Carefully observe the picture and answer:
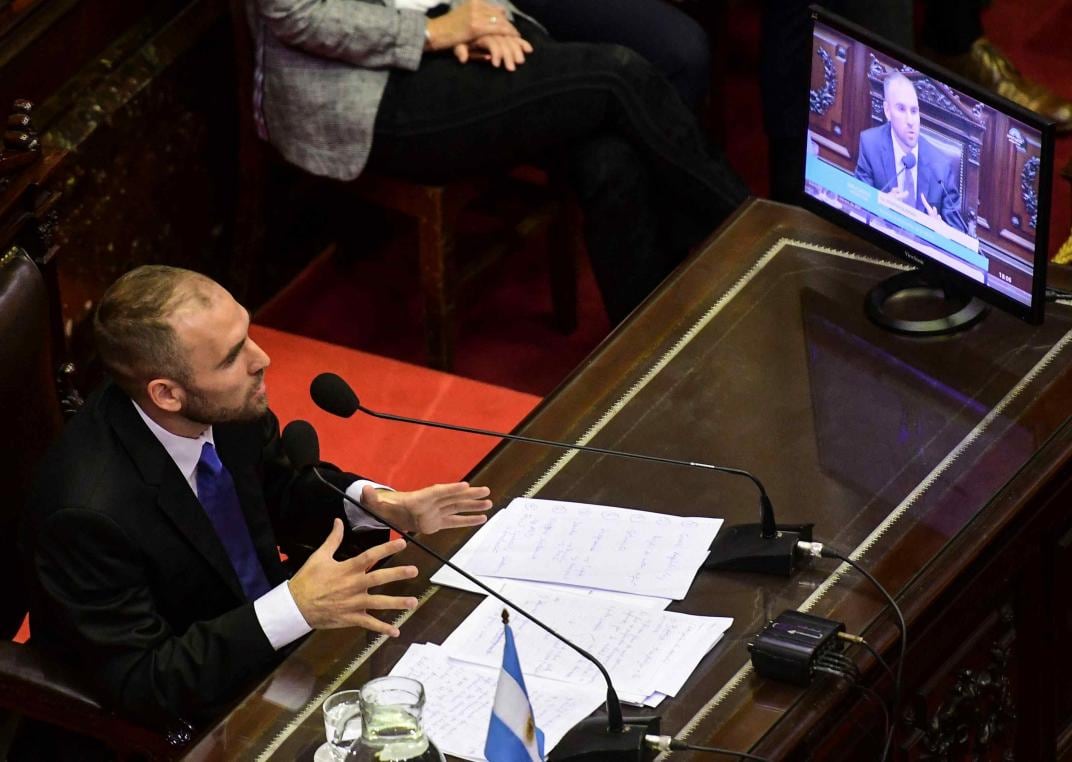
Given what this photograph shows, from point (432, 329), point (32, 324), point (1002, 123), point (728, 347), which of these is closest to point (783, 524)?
point (728, 347)

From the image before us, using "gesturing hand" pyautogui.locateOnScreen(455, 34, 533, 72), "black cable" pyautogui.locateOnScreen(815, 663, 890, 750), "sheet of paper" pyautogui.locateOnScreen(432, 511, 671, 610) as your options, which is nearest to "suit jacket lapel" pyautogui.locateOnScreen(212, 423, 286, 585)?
"sheet of paper" pyautogui.locateOnScreen(432, 511, 671, 610)

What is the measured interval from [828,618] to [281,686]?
68 cm

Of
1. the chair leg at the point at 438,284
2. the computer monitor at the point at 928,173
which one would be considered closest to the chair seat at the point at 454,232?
the chair leg at the point at 438,284

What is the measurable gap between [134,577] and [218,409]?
25 centimetres

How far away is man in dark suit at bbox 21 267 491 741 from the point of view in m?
2.44

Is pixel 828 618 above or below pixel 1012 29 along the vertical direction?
above

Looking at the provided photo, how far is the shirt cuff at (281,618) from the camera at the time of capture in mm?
2426

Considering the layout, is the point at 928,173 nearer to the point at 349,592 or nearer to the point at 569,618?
the point at 569,618

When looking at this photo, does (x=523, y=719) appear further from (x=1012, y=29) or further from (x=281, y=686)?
(x=1012, y=29)

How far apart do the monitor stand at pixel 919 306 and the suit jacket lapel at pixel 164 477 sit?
42.5 inches

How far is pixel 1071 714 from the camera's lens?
116 inches

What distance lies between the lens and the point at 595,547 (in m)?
2.52

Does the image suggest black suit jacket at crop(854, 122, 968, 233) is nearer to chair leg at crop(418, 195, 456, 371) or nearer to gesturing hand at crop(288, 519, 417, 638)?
gesturing hand at crop(288, 519, 417, 638)

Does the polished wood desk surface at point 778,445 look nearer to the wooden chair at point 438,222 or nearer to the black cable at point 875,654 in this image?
the black cable at point 875,654
